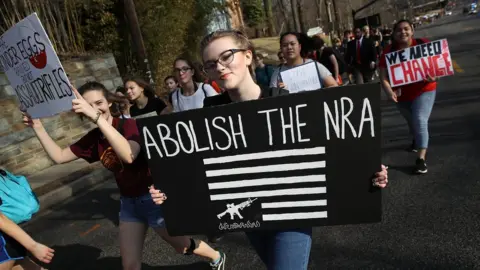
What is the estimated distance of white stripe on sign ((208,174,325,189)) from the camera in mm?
1771

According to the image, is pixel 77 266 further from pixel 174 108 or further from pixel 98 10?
pixel 98 10

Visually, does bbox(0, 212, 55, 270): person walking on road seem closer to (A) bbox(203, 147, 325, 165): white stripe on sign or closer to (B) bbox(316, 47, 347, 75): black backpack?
(A) bbox(203, 147, 325, 165): white stripe on sign

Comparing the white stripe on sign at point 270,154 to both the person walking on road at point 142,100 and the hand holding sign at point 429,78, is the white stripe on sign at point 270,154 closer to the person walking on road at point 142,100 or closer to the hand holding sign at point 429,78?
the person walking on road at point 142,100

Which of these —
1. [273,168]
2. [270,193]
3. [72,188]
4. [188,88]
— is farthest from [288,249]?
[72,188]

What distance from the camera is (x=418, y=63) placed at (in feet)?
14.7

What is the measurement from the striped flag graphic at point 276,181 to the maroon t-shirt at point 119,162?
2.60 ft

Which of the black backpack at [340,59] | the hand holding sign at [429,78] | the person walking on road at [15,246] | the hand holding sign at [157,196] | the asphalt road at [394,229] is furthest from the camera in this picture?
the black backpack at [340,59]

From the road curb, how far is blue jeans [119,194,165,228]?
4.03 metres

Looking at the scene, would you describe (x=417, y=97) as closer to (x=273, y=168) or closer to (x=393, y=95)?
(x=393, y=95)

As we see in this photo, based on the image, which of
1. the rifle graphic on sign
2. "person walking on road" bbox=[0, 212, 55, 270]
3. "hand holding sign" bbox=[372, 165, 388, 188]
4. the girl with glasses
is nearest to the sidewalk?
the girl with glasses

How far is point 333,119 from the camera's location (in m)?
1.67

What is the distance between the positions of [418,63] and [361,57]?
4910mm

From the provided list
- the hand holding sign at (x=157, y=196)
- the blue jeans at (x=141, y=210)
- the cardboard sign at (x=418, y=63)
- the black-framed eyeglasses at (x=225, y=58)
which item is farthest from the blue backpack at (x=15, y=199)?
the cardboard sign at (x=418, y=63)

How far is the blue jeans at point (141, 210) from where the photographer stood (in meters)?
2.53
